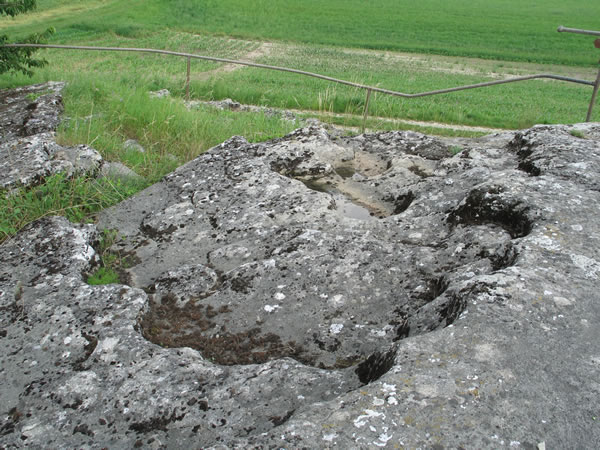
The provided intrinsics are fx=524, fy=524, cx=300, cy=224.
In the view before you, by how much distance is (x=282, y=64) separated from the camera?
2531 centimetres

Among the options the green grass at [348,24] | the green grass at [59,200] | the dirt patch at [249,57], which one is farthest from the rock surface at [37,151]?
the green grass at [348,24]

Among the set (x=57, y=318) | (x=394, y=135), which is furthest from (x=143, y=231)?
(x=394, y=135)

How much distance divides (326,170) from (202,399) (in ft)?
10.2

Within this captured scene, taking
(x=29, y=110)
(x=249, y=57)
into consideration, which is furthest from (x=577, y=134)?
(x=249, y=57)

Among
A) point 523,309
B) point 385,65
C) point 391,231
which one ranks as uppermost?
point 523,309

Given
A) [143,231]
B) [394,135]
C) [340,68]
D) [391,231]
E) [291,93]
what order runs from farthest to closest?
1. [340,68]
2. [291,93]
3. [394,135]
4. [143,231]
5. [391,231]

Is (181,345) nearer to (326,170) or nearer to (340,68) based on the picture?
(326,170)

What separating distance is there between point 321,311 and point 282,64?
23.6 meters

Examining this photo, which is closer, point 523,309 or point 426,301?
point 523,309

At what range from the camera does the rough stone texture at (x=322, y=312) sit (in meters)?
2.11

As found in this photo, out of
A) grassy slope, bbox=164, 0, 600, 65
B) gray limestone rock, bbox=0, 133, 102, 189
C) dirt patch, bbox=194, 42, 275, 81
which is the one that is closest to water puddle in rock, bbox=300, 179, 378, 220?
gray limestone rock, bbox=0, 133, 102, 189

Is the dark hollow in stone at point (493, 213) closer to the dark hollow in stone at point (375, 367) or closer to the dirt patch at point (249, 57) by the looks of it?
the dark hollow in stone at point (375, 367)

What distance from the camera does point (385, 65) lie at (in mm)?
27469

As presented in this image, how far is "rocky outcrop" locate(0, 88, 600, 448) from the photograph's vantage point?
2.11 metres
